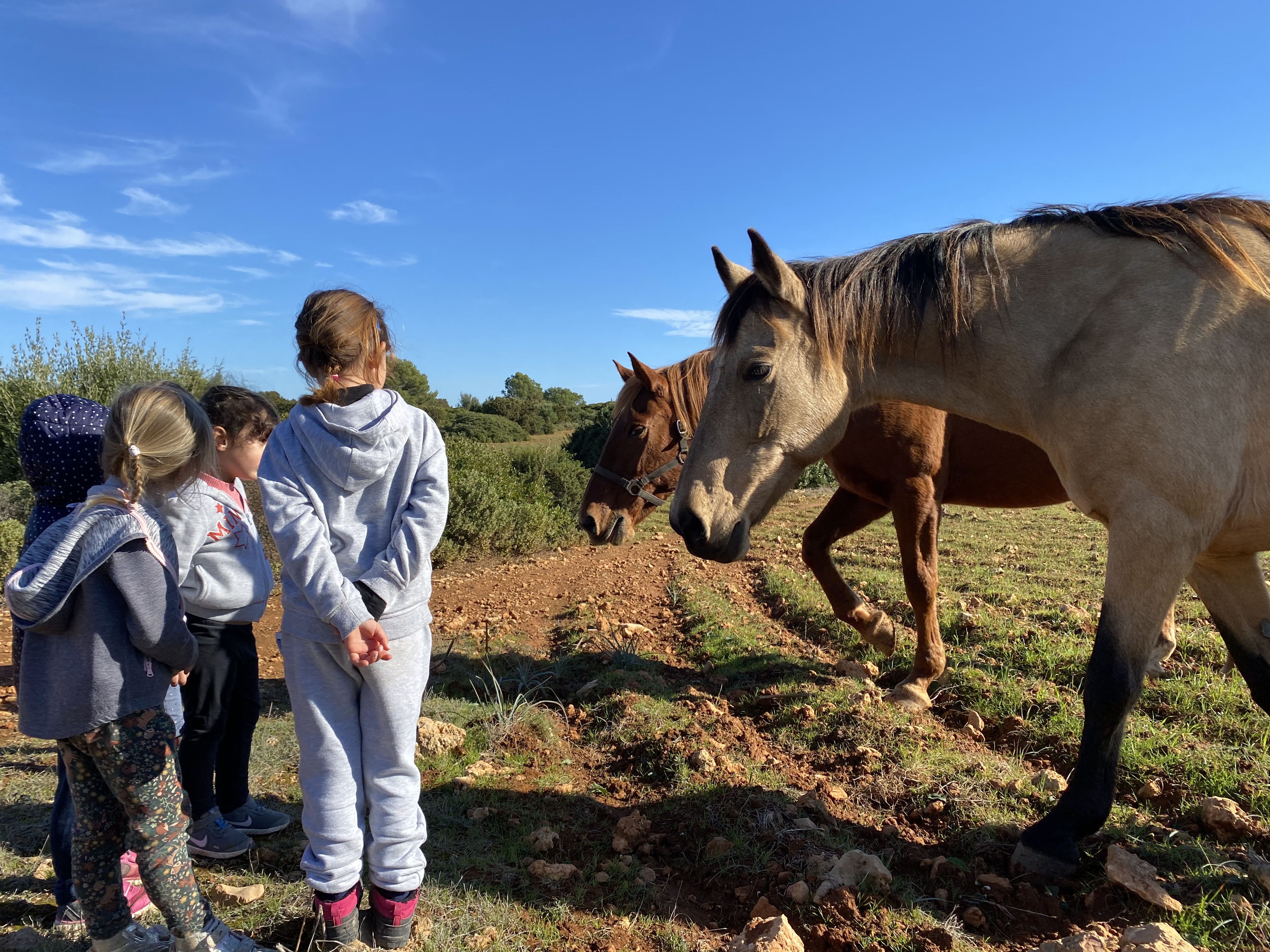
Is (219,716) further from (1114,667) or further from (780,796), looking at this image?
(1114,667)

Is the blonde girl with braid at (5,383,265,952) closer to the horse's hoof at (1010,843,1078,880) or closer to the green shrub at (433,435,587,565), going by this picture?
the horse's hoof at (1010,843,1078,880)

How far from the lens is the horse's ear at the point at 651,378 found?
16.6 feet

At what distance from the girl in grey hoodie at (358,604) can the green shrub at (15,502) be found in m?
9.58

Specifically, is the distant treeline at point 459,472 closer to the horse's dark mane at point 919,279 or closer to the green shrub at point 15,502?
the green shrub at point 15,502

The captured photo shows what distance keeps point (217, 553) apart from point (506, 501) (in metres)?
6.82

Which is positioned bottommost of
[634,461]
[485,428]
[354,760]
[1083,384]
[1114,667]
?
[354,760]

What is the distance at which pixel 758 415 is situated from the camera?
2.70 m

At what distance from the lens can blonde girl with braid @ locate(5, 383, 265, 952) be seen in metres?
1.84

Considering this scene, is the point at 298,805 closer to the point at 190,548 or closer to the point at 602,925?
the point at 190,548

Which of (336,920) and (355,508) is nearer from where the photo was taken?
(336,920)

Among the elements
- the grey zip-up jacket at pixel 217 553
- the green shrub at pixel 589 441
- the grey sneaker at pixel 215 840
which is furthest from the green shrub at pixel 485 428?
the grey sneaker at pixel 215 840

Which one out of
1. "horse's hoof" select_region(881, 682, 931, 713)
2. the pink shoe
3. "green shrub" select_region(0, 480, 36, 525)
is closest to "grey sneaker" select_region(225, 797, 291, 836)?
the pink shoe

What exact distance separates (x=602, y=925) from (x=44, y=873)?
2024 millimetres

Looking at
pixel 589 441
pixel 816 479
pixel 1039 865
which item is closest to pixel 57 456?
pixel 1039 865
